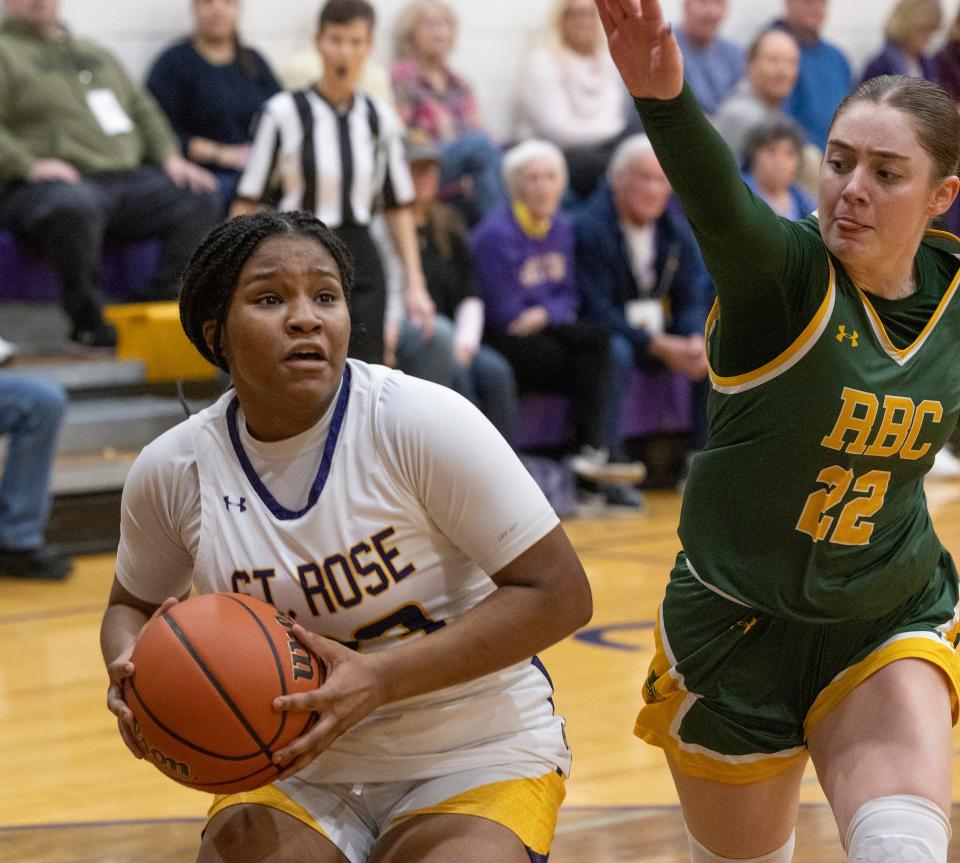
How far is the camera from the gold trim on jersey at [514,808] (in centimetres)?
244

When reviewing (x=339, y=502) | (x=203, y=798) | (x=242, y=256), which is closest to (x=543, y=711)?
(x=339, y=502)

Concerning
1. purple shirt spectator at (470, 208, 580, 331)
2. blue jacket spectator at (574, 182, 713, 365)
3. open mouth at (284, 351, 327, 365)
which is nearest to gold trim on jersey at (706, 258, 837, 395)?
open mouth at (284, 351, 327, 365)

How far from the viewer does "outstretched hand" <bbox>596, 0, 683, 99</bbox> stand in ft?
7.57

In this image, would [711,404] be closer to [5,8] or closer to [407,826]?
[407,826]

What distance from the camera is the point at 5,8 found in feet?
24.7

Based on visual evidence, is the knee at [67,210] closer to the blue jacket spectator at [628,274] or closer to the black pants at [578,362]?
the black pants at [578,362]

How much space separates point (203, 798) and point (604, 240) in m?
4.80

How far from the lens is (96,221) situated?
7.37 m

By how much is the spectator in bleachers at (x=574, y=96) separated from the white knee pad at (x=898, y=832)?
7.08 m

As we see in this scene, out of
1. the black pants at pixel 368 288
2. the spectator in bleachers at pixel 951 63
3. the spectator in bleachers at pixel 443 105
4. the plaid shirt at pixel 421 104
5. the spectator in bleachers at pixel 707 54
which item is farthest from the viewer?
the spectator in bleachers at pixel 951 63

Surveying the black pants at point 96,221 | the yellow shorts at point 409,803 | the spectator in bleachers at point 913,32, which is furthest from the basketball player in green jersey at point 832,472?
the spectator in bleachers at point 913,32

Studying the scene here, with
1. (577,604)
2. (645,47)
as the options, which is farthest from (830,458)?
(645,47)

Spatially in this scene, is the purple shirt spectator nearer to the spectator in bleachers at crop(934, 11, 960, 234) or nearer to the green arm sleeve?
the spectator in bleachers at crop(934, 11, 960, 234)

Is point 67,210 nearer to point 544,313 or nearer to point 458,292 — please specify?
point 458,292
